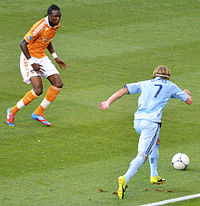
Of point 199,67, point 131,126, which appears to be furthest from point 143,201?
point 199,67

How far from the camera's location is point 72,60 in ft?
60.0

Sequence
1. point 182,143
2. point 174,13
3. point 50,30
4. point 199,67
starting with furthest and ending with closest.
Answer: point 174,13
point 199,67
point 50,30
point 182,143

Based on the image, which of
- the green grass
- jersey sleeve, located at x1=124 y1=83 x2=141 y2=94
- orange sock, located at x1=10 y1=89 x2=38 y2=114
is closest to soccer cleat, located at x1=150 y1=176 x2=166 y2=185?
the green grass

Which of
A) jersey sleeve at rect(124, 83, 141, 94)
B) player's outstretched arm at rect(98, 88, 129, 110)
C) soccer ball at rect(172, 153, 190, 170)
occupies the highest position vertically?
jersey sleeve at rect(124, 83, 141, 94)

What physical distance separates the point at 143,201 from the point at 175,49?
37.4 ft

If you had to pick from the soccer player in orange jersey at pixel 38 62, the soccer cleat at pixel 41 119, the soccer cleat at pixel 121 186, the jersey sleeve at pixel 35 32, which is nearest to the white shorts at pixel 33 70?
the soccer player in orange jersey at pixel 38 62

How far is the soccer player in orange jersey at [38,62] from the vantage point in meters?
12.3

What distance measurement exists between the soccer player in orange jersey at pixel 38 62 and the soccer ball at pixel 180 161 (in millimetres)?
3562

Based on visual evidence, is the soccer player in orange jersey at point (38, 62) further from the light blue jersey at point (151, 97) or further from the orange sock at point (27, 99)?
the light blue jersey at point (151, 97)

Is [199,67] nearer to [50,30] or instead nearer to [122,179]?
[50,30]

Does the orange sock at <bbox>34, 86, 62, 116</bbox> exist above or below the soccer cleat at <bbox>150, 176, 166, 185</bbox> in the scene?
above

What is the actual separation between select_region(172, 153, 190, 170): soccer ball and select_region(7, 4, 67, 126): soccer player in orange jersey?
356cm

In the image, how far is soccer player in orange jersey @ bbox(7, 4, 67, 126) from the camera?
40.3 ft

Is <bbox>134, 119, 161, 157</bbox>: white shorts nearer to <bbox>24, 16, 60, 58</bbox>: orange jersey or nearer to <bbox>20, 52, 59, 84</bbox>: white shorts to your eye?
<bbox>20, 52, 59, 84</bbox>: white shorts
